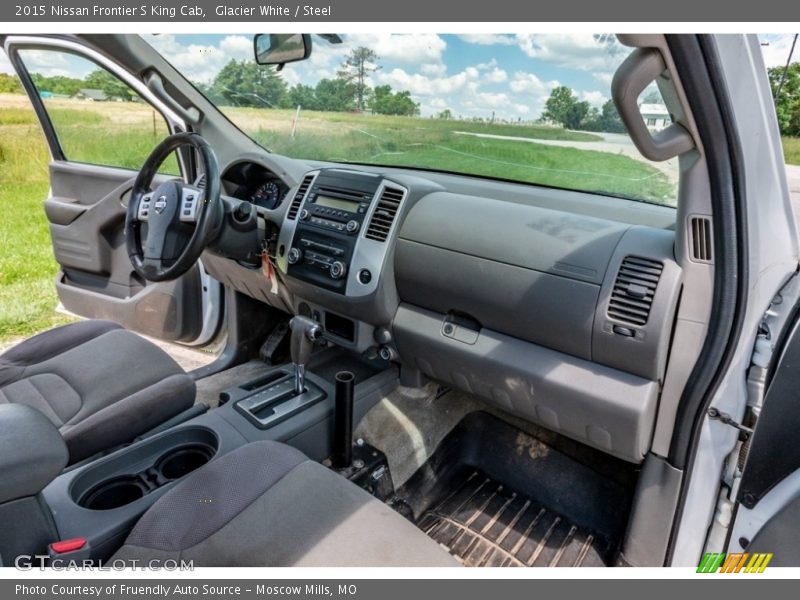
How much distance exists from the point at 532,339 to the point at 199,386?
5.50 ft

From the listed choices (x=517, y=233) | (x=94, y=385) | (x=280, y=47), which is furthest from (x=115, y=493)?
(x=280, y=47)

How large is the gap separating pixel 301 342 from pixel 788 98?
1583 millimetres

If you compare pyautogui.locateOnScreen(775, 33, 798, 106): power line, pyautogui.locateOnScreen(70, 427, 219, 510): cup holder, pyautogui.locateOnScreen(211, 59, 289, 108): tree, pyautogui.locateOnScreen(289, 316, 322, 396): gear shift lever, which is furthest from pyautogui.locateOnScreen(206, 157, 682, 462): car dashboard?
pyautogui.locateOnScreen(211, 59, 289, 108): tree

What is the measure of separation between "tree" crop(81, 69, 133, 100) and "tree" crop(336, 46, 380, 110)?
1.05 metres

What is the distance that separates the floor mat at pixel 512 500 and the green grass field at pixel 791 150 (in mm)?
1147

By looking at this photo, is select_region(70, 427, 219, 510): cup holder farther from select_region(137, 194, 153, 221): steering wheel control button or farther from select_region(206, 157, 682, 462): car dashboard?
select_region(137, 194, 153, 221): steering wheel control button

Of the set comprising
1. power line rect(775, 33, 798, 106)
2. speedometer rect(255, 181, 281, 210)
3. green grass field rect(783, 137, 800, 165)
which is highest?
power line rect(775, 33, 798, 106)

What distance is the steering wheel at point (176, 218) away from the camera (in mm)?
1837

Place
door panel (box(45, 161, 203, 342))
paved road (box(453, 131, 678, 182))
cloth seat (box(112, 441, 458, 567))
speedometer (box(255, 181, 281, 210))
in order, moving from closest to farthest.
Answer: cloth seat (box(112, 441, 458, 567)) < paved road (box(453, 131, 678, 182)) < speedometer (box(255, 181, 281, 210)) < door panel (box(45, 161, 203, 342))

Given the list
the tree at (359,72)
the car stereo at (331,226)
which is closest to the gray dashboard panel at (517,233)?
the car stereo at (331,226)

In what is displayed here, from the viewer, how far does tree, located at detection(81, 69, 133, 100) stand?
2.62m

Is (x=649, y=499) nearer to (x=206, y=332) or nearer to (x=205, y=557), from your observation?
(x=205, y=557)

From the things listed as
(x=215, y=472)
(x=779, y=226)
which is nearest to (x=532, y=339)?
(x=779, y=226)

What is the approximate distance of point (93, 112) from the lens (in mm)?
3561
